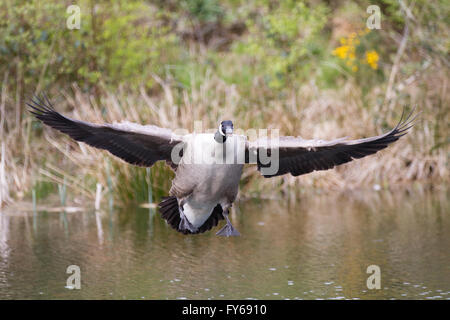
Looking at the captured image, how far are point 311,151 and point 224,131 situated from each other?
130 centimetres

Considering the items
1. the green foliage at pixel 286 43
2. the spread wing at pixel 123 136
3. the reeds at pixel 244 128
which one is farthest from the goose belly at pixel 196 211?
the green foliage at pixel 286 43

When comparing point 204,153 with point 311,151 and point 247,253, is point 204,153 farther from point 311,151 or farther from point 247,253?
point 247,253

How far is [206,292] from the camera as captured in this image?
765 cm

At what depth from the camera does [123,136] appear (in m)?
7.96

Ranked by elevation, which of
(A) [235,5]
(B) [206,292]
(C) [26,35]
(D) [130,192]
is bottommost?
(B) [206,292]

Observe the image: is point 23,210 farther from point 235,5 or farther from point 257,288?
point 235,5

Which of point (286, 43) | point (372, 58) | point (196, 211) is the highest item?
point (286, 43)

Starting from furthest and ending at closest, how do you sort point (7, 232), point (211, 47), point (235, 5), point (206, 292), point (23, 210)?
point (235, 5) → point (211, 47) → point (23, 210) → point (7, 232) → point (206, 292)

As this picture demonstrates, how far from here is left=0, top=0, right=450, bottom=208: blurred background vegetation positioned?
1244cm

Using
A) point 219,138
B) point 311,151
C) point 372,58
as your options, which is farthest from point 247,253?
point 372,58

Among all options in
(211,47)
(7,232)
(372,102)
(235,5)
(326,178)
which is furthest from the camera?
(235,5)

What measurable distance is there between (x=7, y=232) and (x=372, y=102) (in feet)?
24.6

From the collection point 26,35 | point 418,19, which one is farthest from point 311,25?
point 26,35

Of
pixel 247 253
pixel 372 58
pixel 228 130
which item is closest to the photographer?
pixel 228 130
